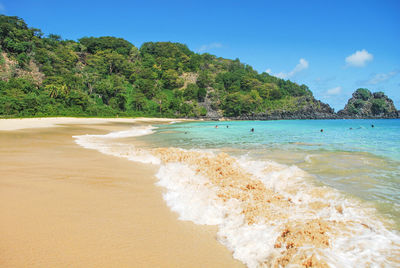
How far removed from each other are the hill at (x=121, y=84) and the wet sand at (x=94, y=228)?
152 feet

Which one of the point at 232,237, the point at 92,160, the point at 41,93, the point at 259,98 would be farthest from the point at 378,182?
the point at 259,98

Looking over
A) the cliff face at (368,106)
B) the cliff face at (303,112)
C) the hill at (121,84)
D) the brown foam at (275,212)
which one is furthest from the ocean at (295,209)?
the cliff face at (368,106)

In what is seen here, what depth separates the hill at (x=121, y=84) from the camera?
55469 millimetres

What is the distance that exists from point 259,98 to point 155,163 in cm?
10889

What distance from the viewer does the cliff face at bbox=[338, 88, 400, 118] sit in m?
118

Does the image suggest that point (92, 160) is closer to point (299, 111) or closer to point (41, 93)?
point (41, 93)

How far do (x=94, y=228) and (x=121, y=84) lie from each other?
85251mm

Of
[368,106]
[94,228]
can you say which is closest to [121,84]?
[94,228]

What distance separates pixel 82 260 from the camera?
2488mm

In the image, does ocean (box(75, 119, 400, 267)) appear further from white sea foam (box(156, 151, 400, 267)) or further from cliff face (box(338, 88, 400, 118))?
cliff face (box(338, 88, 400, 118))

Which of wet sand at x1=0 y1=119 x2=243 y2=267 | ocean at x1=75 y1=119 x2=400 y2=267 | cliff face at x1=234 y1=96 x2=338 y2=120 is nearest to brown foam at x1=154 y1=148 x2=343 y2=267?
ocean at x1=75 y1=119 x2=400 y2=267

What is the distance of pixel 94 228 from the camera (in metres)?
3.24

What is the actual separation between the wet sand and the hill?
46370 millimetres

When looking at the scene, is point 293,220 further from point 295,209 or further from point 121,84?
point 121,84
